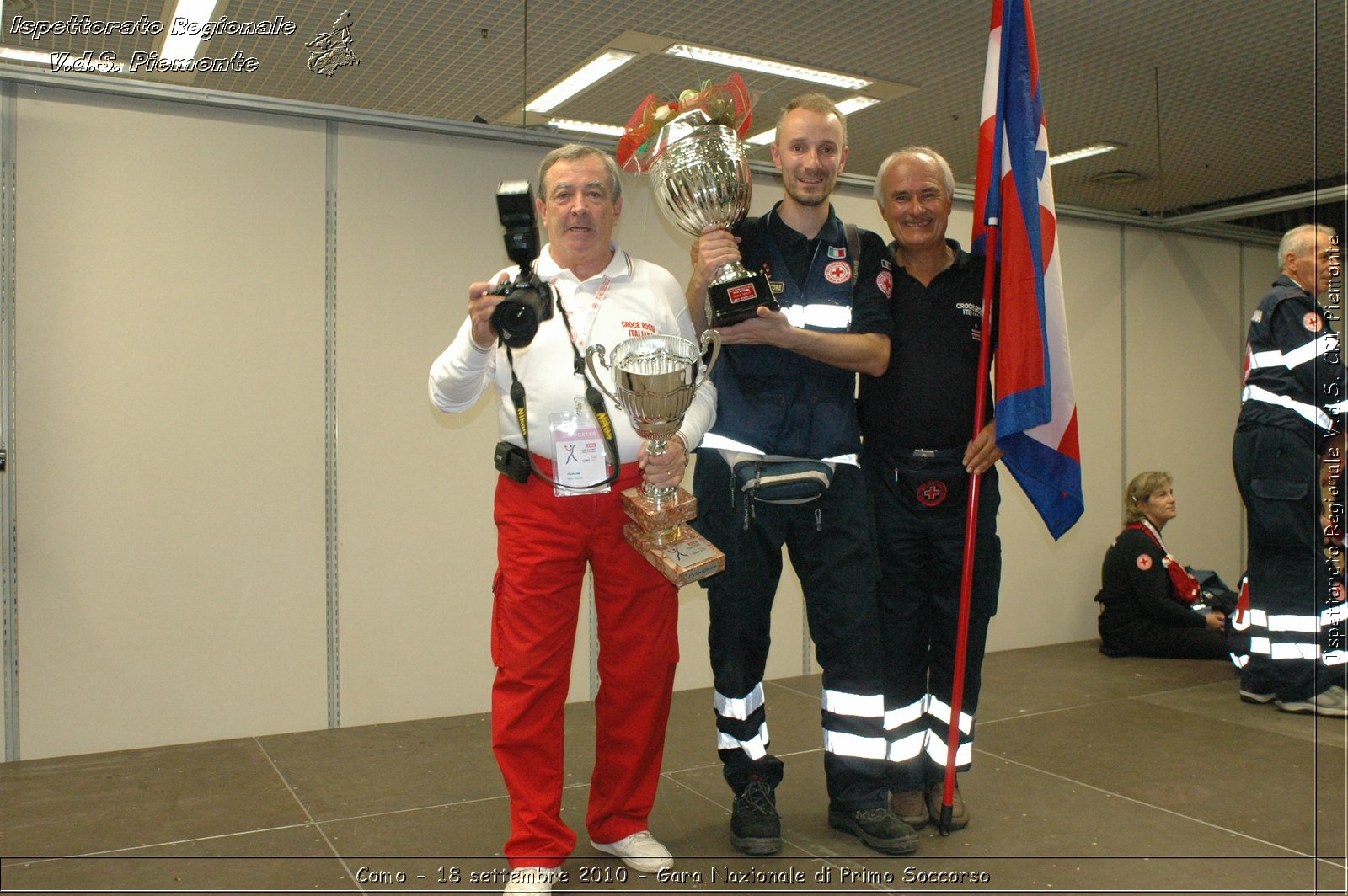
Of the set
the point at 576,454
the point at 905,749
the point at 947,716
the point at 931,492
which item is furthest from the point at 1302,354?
the point at 576,454

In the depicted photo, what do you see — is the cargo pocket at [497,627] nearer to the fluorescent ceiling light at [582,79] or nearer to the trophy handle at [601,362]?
the trophy handle at [601,362]

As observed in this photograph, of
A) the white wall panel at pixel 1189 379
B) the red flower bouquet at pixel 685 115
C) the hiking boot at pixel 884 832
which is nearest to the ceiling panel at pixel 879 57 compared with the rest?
the white wall panel at pixel 1189 379

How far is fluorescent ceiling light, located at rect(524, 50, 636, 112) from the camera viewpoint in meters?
5.62

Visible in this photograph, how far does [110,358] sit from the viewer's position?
11.0 feet

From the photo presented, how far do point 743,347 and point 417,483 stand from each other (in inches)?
68.2

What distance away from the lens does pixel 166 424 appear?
3.44 metres

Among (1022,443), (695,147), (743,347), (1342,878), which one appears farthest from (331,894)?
(1342,878)

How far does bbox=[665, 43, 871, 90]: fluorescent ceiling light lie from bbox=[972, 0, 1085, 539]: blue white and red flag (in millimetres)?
2879

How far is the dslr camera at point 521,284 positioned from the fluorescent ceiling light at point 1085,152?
599 centimetres

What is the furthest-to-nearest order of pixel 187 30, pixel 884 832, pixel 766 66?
pixel 766 66 → pixel 187 30 → pixel 884 832

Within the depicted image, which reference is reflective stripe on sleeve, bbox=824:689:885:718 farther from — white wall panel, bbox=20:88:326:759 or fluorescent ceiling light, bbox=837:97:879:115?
fluorescent ceiling light, bbox=837:97:879:115

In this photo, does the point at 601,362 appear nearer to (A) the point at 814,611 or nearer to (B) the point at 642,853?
(A) the point at 814,611

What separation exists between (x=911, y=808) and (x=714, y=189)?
1.68 meters

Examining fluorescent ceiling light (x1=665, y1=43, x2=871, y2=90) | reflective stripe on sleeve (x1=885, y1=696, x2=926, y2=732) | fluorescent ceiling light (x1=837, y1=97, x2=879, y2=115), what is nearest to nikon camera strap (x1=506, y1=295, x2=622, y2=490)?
reflective stripe on sleeve (x1=885, y1=696, x2=926, y2=732)
